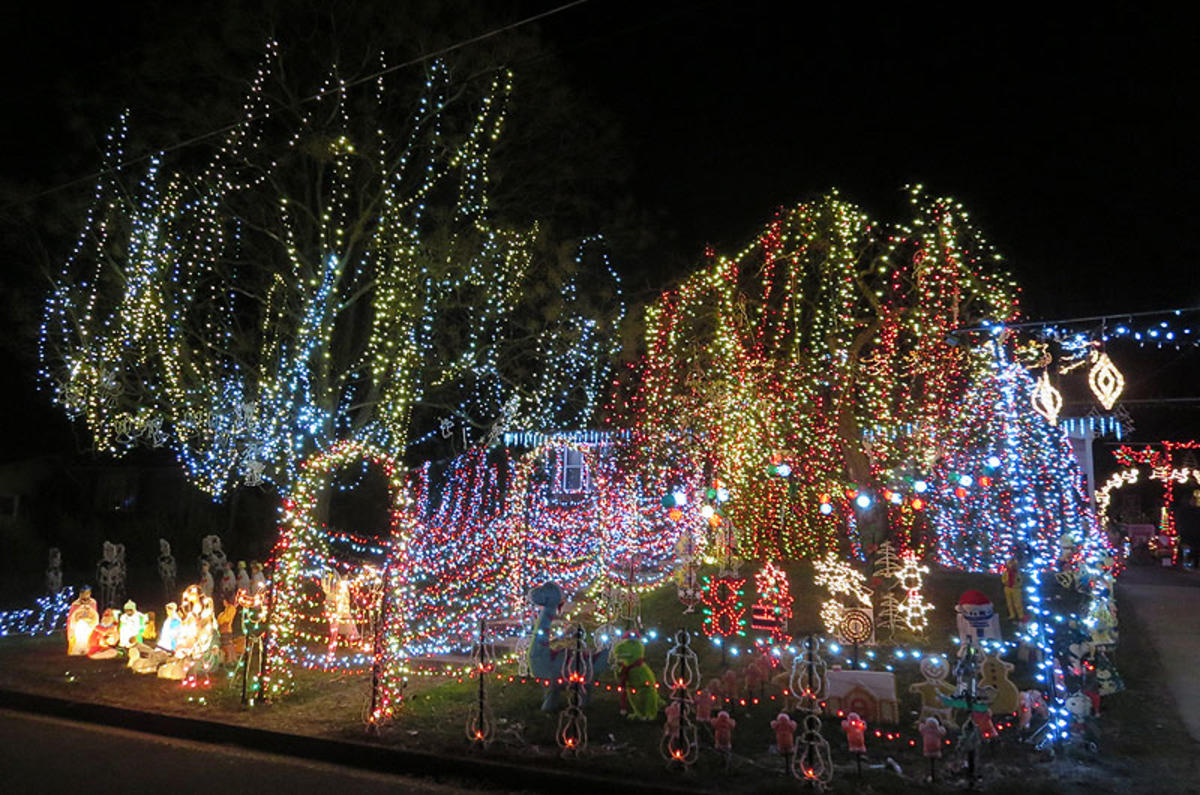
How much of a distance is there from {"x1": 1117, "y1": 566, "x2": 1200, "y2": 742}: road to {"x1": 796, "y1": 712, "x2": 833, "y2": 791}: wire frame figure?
3.73 metres

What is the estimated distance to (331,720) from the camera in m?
7.58

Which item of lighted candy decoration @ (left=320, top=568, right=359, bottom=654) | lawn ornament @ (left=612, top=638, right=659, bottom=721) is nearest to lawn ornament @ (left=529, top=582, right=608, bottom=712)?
lawn ornament @ (left=612, top=638, right=659, bottom=721)

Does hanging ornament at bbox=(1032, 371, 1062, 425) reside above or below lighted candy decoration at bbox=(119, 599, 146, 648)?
above

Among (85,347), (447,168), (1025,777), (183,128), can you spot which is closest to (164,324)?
(85,347)

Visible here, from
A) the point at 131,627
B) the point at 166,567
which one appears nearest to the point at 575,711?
the point at 131,627

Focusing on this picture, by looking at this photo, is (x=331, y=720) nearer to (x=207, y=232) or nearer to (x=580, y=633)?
(x=580, y=633)

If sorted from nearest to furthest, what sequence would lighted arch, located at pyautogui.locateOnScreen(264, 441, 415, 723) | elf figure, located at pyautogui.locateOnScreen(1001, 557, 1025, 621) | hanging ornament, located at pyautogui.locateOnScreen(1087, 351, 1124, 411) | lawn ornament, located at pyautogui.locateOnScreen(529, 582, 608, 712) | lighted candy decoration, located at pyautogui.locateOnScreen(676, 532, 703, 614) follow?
lawn ornament, located at pyautogui.locateOnScreen(529, 582, 608, 712) < lighted arch, located at pyautogui.locateOnScreen(264, 441, 415, 723) < hanging ornament, located at pyautogui.locateOnScreen(1087, 351, 1124, 411) < elf figure, located at pyautogui.locateOnScreen(1001, 557, 1025, 621) < lighted candy decoration, located at pyautogui.locateOnScreen(676, 532, 703, 614)

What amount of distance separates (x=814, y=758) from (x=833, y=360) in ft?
27.9

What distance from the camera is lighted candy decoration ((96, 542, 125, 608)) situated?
45.7 feet

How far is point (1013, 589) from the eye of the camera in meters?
11.2

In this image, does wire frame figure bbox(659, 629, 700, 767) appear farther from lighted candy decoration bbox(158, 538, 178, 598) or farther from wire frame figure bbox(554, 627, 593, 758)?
lighted candy decoration bbox(158, 538, 178, 598)

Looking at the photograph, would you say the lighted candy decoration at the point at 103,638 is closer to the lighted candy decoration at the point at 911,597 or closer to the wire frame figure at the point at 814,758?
the wire frame figure at the point at 814,758

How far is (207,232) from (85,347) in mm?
2809

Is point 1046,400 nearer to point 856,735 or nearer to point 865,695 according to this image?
point 865,695
